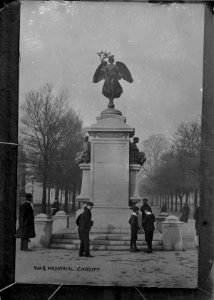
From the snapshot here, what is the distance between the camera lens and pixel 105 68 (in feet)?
10.5

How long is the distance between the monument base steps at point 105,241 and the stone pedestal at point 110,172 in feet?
0.27

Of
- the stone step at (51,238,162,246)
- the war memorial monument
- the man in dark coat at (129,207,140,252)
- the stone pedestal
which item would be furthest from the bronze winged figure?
the stone step at (51,238,162,246)

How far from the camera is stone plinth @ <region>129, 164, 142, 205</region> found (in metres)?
3.31

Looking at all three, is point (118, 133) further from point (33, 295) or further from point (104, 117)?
point (33, 295)

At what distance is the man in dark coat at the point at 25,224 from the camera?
10.6ft

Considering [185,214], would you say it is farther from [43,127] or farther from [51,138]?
[43,127]

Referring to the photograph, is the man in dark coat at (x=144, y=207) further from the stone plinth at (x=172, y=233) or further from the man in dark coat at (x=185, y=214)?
the man in dark coat at (x=185, y=214)

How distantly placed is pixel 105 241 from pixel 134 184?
1.92 feet

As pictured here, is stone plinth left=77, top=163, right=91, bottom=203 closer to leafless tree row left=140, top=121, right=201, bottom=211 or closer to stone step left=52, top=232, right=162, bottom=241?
stone step left=52, top=232, right=162, bottom=241

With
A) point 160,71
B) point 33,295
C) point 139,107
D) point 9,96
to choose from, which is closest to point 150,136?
point 139,107

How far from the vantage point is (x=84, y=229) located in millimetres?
3287

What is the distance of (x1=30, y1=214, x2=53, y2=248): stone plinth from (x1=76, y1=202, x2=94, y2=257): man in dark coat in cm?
27

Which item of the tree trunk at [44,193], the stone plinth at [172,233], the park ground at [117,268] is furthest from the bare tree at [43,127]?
the stone plinth at [172,233]

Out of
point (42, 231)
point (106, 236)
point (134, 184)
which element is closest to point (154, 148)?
point (134, 184)
